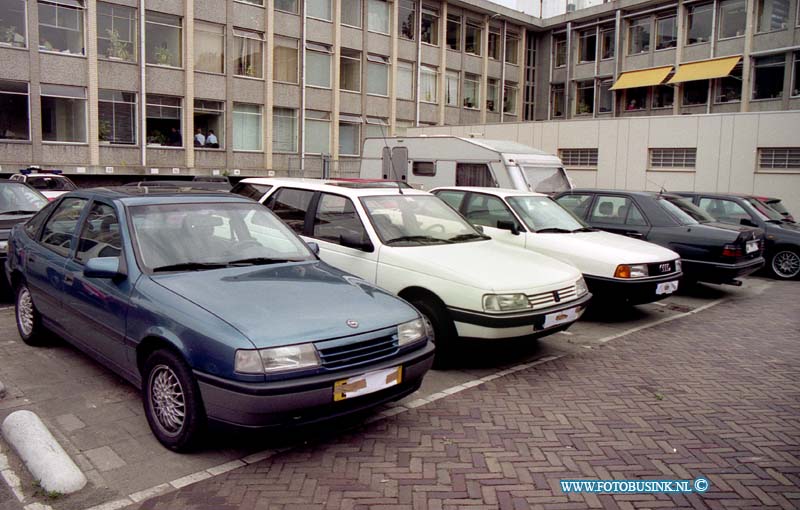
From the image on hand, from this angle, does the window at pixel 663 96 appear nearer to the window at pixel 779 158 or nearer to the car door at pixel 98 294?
the window at pixel 779 158

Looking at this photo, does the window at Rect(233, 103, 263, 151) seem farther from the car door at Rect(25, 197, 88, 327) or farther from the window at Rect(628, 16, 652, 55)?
the car door at Rect(25, 197, 88, 327)

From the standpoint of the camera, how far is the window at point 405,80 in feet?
117

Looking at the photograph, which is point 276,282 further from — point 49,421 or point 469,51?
point 469,51

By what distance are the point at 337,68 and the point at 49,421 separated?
2987cm

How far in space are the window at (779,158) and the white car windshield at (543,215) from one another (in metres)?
13.0


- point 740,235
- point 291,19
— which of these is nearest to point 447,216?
point 740,235

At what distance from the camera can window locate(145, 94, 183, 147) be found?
27125 mm

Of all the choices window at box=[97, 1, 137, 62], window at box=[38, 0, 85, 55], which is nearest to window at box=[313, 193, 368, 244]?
window at box=[38, 0, 85, 55]

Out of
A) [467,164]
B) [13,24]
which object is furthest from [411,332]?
[13,24]

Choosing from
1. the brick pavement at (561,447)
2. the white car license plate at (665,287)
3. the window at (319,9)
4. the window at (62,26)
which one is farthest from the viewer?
the window at (319,9)

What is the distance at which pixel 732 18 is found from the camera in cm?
3222

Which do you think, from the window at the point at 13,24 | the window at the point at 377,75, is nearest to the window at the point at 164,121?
the window at the point at 13,24

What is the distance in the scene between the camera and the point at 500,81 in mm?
40531

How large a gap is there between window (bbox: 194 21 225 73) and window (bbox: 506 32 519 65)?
1950cm
